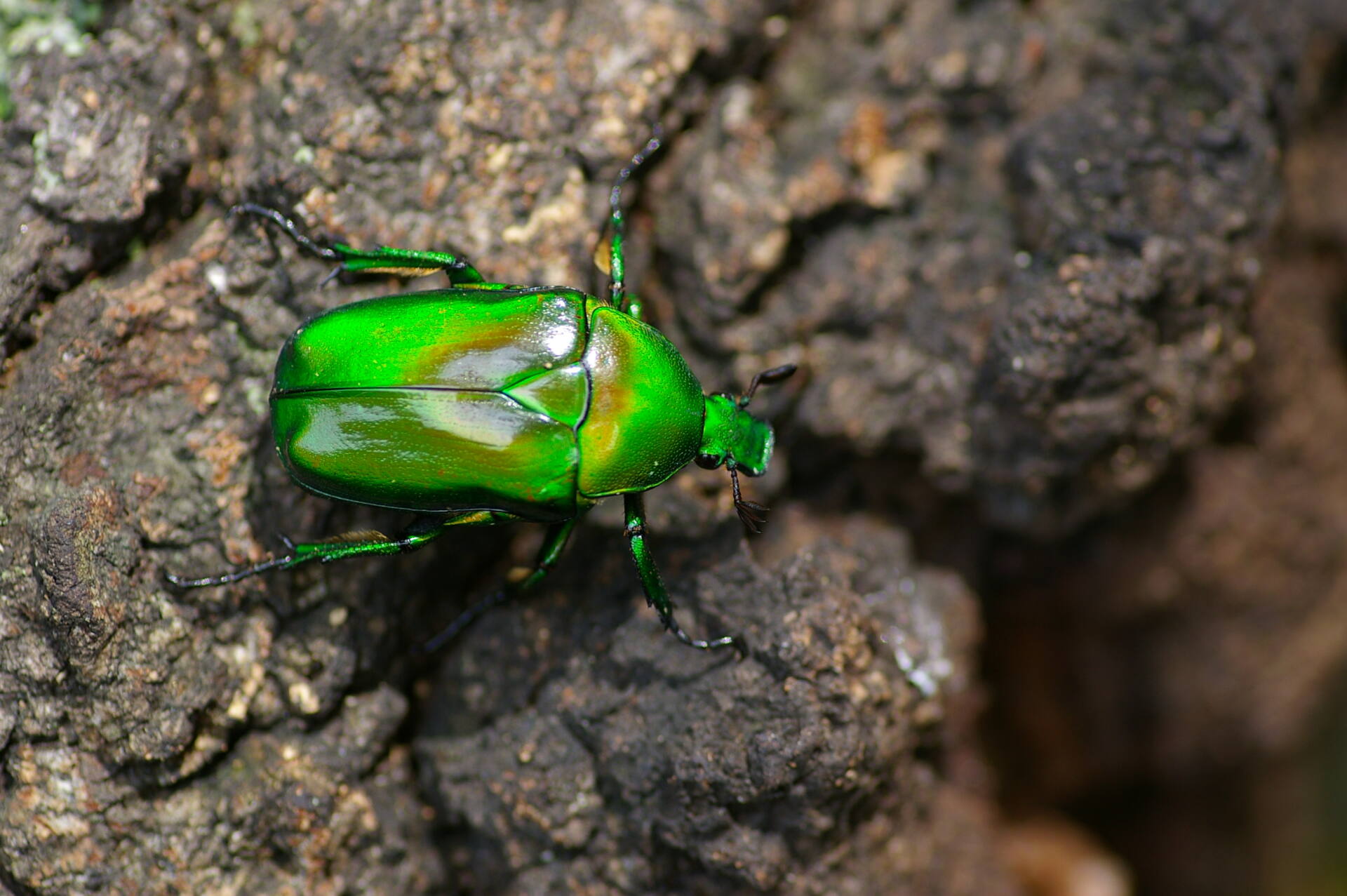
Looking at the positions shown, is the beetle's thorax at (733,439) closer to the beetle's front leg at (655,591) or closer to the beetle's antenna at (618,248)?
the beetle's front leg at (655,591)

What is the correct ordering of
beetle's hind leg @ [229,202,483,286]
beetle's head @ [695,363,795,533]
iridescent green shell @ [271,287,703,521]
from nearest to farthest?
1. iridescent green shell @ [271,287,703,521]
2. beetle's hind leg @ [229,202,483,286]
3. beetle's head @ [695,363,795,533]

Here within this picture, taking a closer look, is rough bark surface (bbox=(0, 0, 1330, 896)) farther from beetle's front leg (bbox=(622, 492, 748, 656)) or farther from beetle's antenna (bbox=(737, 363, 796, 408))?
beetle's antenna (bbox=(737, 363, 796, 408))

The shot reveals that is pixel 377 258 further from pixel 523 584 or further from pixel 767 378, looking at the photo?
pixel 767 378

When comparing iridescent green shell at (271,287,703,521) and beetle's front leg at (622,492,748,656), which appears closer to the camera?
iridescent green shell at (271,287,703,521)

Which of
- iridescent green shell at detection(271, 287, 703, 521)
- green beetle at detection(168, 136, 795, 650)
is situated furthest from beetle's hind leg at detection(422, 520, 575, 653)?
iridescent green shell at detection(271, 287, 703, 521)

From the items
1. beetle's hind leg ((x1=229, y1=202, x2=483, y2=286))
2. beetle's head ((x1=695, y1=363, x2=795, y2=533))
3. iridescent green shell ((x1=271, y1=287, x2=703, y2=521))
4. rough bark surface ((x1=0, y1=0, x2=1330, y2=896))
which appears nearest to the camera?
iridescent green shell ((x1=271, y1=287, x2=703, y2=521))

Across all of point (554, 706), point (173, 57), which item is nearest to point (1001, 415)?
point (554, 706)

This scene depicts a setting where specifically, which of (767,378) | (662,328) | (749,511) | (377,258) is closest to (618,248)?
(662,328)
